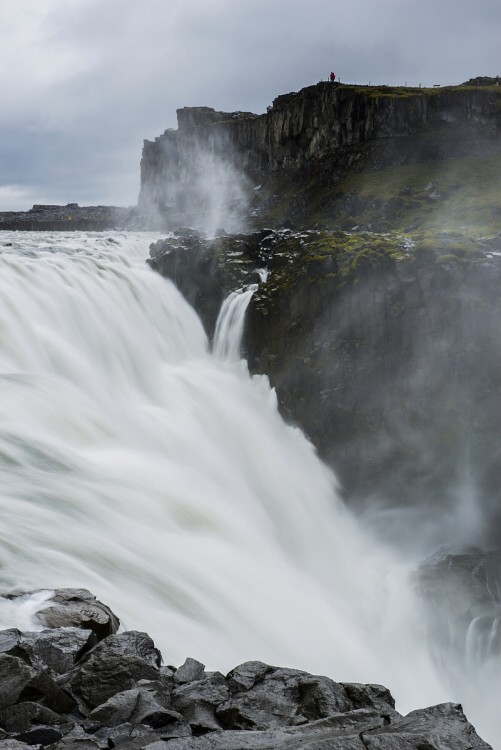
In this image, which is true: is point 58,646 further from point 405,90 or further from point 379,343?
point 405,90

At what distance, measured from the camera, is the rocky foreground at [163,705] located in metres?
8.76

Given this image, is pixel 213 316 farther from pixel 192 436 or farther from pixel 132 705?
pixel 132 705

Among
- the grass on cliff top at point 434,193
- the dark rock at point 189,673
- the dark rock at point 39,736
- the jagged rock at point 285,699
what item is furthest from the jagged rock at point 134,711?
the grass on cliff top at point 434,193

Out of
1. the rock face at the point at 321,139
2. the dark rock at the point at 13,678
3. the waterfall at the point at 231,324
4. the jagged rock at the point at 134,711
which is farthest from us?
the rock face at the point at 321,139

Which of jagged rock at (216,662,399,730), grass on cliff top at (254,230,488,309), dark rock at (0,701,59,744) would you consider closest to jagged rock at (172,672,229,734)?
jagged rock at (216,662,399,730)

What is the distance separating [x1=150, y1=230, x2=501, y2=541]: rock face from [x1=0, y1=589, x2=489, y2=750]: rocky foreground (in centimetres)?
2050

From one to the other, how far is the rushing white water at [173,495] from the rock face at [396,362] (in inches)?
74.2

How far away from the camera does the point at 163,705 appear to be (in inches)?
390

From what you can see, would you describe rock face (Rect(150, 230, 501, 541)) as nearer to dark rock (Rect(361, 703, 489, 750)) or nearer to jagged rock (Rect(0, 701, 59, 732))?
dark rock (Rect(361, 703, 489, 750))

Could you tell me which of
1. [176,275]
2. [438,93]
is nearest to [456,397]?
[176,275]

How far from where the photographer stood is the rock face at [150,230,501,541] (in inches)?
1184

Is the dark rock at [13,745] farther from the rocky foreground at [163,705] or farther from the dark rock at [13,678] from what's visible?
the dark rock at [13,678]

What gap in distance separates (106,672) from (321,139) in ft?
331

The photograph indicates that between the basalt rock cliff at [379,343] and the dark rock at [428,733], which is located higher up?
the basalt rock cliff at [379,343]
